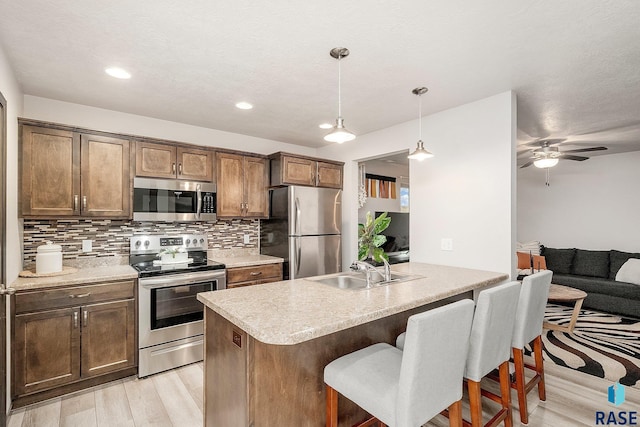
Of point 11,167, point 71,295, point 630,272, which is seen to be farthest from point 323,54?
point 630,272

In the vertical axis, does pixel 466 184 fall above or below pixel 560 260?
above

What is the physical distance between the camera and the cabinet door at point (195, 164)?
335 centimetres

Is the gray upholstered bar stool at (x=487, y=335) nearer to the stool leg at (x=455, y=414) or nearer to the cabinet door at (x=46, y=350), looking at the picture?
the stool leg at (x=455, y=414)

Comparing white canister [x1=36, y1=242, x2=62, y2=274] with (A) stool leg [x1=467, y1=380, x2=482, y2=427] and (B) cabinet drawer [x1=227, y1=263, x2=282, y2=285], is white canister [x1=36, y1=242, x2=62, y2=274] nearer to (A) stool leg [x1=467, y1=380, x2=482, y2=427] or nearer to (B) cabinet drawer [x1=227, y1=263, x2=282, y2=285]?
(B) cabinet drawer [x1=227, y1=263, x2=282, y2=285]

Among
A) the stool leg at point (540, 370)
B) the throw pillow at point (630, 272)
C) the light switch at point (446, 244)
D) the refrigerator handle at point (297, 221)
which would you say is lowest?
the stool leg at point (540, 370)

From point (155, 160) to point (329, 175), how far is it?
A: 2.08 meters

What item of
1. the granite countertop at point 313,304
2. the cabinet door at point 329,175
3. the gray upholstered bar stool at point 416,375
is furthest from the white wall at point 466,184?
the gray upholstered bar stool at point 416,375

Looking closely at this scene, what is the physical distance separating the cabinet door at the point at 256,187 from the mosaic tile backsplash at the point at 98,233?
1.41 feet

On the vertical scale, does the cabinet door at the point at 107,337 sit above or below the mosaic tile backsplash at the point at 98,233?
below

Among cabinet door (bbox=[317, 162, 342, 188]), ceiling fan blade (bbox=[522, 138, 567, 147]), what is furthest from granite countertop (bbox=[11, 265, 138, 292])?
ceiling fan blade (bbox=[522, 138, 567, 147])

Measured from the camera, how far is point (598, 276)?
16.5ft

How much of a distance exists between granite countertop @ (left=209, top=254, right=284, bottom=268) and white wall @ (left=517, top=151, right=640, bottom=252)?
5.41m

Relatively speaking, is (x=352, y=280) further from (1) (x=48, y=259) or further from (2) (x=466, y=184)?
(1) (x=48, y=259)

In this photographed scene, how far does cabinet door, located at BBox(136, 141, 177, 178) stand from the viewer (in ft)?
10.2
